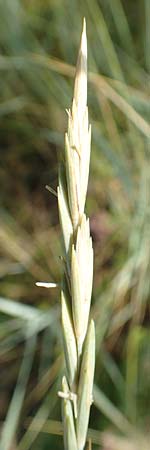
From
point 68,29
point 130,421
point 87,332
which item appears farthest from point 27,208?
point 87,332

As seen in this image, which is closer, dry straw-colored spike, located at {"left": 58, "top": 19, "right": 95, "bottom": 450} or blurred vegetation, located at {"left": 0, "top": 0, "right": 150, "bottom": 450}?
dry straw-colored spike, located at {"left": 58, "top": 19, "right": 95, "bottom": 450}

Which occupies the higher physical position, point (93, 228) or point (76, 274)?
point (93, 228)

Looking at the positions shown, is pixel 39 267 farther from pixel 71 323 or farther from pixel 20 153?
pixel 71 323

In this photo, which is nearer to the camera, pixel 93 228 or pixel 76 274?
pixel 76 274

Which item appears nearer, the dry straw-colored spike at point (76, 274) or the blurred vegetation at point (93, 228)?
the dry straw-colored spike at point (76, 274)
